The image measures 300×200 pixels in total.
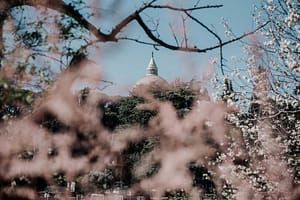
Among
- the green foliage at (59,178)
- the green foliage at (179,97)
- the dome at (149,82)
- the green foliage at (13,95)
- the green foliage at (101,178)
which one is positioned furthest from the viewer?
the green foliage at (179,97)

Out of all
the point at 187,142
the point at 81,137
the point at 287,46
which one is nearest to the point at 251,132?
the point at 287,46

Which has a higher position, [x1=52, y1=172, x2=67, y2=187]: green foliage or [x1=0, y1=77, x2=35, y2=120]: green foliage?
[x1=0, y1=77, x2=35, y2=120]: green foliage

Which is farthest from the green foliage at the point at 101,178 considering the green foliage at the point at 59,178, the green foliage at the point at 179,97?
the green foliage at the point at 179,97

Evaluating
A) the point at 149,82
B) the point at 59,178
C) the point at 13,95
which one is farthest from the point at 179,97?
the point at 13,95

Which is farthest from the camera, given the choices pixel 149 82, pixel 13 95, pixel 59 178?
pixel 149 82

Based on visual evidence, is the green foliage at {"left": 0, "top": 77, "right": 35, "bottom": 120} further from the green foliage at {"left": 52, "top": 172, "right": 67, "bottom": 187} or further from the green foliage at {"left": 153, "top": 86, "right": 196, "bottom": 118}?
the green foliage at {"left": 153, "top": 86, "right": 196, "bottom": 118}

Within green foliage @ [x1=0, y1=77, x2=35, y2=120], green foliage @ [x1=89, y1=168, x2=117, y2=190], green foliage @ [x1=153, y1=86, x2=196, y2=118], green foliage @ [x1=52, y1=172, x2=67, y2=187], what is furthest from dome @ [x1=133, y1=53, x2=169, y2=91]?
green foliage @ [x1=0, y1=77, x2=35, y2=120]

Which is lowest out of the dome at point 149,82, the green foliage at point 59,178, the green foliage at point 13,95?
the green foliage at point 59,178

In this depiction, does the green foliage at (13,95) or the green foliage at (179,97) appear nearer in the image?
the green foliage at (13,95)

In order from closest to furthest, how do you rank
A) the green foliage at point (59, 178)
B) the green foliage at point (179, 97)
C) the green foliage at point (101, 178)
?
the green foliage at point (59, 178), the green foliage at point (101, 178), the green foliage at point (179, 97)

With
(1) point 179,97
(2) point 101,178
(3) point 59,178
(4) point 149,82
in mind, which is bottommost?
(3) point 59,178

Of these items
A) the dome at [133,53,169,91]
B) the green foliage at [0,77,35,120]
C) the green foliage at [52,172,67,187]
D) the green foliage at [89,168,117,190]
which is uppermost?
the dome at [133,53,169,91]

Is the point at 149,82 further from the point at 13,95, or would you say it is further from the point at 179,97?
the point at 179,97

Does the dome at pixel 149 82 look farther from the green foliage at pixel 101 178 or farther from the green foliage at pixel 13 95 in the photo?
the green foliage at pixel 13 95
